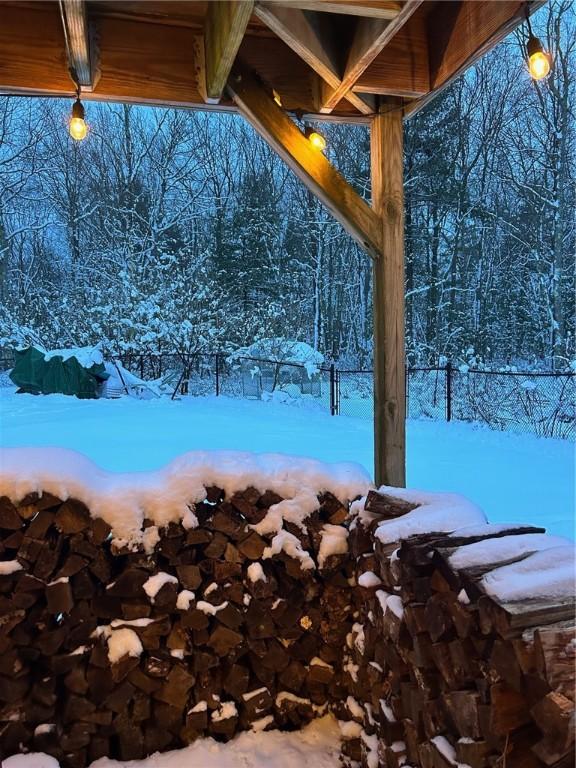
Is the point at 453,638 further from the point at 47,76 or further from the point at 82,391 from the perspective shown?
the point at 82,391

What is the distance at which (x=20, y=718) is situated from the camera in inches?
81.5

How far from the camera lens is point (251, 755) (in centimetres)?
213

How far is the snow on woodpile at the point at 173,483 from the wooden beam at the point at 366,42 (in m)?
1.53

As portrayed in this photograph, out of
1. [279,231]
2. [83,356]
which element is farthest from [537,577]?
[279,231]

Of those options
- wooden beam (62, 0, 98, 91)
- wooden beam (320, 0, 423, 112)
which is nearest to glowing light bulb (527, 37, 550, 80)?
wooden beam (320, 0, 423, 112)

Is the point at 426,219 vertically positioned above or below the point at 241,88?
above

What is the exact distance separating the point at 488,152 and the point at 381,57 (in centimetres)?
1155

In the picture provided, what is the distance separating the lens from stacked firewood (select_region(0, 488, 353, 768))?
2082 mm

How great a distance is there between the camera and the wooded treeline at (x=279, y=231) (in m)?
11.5

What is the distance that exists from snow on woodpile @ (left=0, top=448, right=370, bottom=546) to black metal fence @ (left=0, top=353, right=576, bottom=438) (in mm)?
6028

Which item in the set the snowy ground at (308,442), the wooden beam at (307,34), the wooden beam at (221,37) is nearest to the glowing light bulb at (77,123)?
the wooden beam at (221,37)

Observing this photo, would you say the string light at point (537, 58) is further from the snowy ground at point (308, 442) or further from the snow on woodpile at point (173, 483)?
the snowy ground at point (308, 442)

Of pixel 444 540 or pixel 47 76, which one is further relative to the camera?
pixel 47 76

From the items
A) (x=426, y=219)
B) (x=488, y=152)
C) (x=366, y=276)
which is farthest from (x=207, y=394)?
(x=488, y=152)
